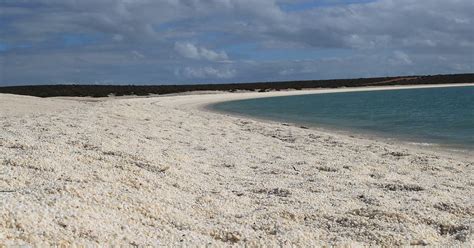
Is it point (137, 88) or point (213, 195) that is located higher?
point (137, 88)

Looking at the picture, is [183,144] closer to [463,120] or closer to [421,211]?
[421,211]

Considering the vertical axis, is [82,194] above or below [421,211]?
above

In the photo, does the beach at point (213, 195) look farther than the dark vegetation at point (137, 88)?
No

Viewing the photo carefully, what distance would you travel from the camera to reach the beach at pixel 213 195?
5.04 metres

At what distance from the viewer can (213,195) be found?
7.09 metres

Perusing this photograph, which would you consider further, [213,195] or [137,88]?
[137,88]

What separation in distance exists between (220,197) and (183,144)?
541 cm

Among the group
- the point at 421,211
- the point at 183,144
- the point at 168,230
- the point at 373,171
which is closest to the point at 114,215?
the point at 168,230

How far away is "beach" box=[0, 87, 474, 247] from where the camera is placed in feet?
16.5

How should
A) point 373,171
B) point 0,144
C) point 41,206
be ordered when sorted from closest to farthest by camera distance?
1. point 41,206
2. point 0,144
3. point 373,171

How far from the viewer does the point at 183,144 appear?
40.3 ft

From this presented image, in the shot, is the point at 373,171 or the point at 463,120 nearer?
the point at 373,171

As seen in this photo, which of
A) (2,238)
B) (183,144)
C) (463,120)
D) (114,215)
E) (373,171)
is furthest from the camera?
(463,120)

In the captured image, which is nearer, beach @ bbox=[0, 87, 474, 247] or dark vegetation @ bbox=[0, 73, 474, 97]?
beach @ bbox=[0, 87, 474, 247]
